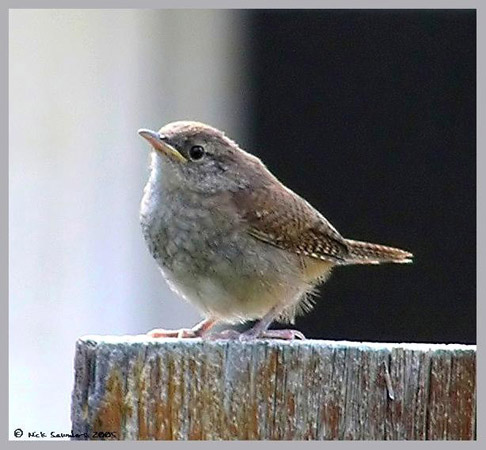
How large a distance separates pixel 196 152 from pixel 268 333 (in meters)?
0.96

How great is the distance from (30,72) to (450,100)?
9.58 ft

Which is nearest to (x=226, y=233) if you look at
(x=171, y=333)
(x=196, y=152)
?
(x=196, y=152)

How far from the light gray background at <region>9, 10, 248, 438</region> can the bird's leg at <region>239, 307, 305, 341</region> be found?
382 centimetres

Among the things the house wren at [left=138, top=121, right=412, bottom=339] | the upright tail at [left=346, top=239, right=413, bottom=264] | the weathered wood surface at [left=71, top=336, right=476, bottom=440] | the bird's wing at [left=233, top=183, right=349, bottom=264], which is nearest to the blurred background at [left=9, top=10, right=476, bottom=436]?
the upright tail at [left=346, top=239, right=413, bottom=264]

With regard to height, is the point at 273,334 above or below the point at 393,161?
below

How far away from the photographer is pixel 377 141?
986 cm

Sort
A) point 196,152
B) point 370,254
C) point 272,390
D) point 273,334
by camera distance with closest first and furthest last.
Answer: point 272,390, point 273,334, point 196,152, point 370,254

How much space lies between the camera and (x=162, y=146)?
5898 mm

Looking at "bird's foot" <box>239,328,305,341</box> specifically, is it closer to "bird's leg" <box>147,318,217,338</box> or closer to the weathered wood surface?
"bird's leg" <box>147,318,217,338</box>

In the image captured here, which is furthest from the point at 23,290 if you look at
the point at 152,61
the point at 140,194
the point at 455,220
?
the point at 455,220

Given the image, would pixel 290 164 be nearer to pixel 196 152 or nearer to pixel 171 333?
pixel 196 152

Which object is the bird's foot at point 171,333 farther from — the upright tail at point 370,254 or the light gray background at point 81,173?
the light gray background at point 81,173

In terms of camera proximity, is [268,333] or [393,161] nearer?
[268,333]

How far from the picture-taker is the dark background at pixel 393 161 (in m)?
9.75
